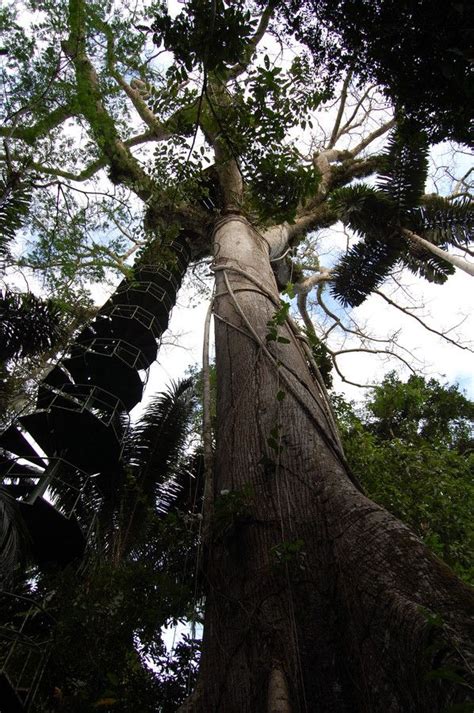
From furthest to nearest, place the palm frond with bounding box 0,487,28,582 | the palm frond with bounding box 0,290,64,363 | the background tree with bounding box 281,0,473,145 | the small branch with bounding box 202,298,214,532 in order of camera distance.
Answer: the palm frond with bounding box 0,290,64,363 < the palm frond with bounding box 0,487,28,582 < the small branch with bounding box 202,298,214,532 < the background tree with bounding box 281,0,473,145

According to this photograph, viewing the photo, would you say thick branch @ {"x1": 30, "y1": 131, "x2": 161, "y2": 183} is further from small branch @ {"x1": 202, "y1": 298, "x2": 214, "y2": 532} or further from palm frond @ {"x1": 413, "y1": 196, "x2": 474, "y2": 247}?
palm frond @ {"x1": 413, "y1": 196, "x2": 474, "y2": 247}

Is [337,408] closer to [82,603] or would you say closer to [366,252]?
[366,252]

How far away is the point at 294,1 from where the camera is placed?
277 cm

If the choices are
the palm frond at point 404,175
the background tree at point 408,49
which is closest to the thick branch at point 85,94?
the background tree at point 408,49

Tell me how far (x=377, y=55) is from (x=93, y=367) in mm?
5138

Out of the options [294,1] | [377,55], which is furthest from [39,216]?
[377,55]

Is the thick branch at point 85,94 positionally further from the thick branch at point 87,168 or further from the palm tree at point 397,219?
the palm tree at point 397,219

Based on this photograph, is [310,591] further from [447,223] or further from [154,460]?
[447,223]

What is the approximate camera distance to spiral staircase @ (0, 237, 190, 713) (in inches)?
146

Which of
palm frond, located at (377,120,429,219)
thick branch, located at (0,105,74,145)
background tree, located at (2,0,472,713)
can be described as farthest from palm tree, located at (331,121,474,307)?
thick branch, located at (0,105,74,145)

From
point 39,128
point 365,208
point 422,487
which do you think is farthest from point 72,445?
point 365,208

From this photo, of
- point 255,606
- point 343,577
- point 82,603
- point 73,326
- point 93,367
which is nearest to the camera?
point 343,577

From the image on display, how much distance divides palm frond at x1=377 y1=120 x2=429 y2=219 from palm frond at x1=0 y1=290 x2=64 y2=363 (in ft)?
18.3

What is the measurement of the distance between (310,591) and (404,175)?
746cm
